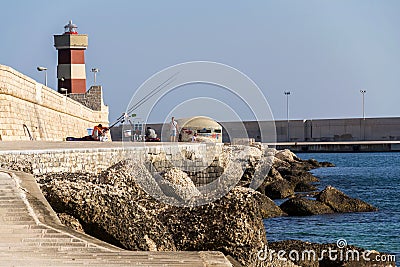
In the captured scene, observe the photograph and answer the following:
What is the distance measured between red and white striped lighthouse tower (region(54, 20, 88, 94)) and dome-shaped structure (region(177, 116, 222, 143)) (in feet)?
28.4

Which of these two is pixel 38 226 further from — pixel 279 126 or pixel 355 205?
pixel 279 126

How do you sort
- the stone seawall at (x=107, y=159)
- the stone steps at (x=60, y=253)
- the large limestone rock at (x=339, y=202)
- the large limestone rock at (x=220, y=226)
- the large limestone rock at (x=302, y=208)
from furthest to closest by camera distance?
the large limestone rock at (x=339, y=202), the large limestone rock at (x=302, y=208), the stone seawall at (x=107, y=159), the large limestone rock at (x=220, y=226), the stone steps at (x=60, y=253)

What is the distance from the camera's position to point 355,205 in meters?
16.9

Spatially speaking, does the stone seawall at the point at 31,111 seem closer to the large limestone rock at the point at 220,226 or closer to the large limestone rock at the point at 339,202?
the large limestone rock at the point at 339,202

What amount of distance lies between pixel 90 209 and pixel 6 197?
115cm

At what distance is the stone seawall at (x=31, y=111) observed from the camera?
61.5 ft

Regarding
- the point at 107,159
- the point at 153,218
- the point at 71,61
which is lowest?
the point at 153,218

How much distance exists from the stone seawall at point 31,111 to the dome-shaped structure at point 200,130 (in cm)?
445

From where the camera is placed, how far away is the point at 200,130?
32.4 m

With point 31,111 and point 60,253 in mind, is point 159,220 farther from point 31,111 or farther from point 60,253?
point 31,111

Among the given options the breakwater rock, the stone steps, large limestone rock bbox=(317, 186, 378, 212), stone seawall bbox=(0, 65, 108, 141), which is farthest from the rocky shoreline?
stone seawall bbox=(0, 65, 108, 141)

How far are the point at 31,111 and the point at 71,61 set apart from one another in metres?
17.2

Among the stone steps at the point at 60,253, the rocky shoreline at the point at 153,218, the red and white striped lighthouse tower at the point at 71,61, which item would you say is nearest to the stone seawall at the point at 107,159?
the rocky shoreline at the point at 153,218

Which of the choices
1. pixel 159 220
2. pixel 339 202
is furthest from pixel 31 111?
pixel 159 220
